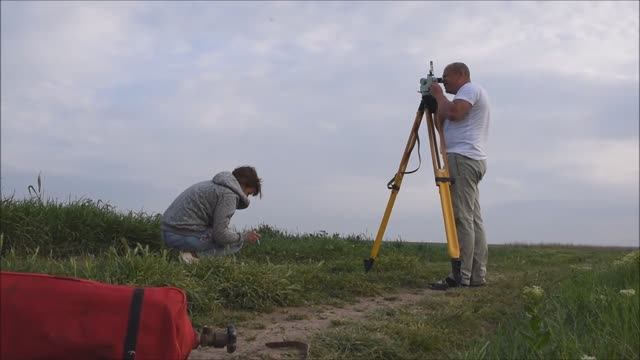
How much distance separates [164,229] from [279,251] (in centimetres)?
176

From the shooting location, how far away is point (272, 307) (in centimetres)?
420

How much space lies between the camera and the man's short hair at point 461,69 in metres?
5.52

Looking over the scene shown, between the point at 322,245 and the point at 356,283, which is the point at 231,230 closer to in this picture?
the point at 356,283

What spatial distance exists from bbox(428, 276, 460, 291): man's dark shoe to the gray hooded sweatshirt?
5.60 ft

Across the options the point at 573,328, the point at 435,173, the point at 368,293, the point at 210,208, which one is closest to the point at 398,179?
the point at 435,173

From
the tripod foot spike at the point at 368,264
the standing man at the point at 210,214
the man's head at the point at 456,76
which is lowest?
the tripod foot spike at the point at 368,264

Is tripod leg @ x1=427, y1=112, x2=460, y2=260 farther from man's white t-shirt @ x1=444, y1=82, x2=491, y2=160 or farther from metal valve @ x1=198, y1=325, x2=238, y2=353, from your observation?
metal valve @ x1=198, y1=325, x2=238, y2=353

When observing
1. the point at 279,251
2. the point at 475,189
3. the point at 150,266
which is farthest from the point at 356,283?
the point at 279,251

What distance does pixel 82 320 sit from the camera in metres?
1.93

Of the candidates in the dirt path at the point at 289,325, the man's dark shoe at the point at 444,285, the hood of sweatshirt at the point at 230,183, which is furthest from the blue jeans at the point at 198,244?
the man's dark shoe at the point at 444,285

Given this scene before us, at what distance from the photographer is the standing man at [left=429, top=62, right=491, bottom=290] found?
5363 millimetres

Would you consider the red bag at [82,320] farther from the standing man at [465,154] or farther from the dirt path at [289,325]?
the standing man at [465,154]

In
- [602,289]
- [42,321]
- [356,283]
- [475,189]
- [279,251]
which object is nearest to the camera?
[42,321]

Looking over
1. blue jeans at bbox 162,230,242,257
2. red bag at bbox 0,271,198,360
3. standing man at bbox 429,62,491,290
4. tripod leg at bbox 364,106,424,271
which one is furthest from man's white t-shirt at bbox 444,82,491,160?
red bag at bbox 0,271,198,360
